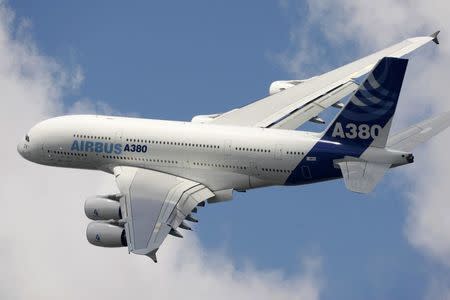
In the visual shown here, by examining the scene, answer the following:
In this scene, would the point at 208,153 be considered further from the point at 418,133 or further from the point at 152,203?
the point at 418,133

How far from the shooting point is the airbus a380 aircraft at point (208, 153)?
265 ft

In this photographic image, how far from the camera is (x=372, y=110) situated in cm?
8219

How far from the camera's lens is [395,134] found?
279 ft

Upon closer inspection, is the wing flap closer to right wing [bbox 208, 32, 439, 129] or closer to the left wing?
right wing [bbox 208, 32, 439, 129]

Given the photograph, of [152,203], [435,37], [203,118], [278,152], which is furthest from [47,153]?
[435,37]

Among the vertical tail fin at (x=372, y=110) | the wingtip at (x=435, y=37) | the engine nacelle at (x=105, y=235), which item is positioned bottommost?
the engine nacelle at (x=105, y=235)

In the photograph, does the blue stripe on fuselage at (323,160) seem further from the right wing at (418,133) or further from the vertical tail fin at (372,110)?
the right wing at (418,133)

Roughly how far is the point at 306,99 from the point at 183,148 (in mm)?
14628

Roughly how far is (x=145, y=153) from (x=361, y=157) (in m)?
17.0

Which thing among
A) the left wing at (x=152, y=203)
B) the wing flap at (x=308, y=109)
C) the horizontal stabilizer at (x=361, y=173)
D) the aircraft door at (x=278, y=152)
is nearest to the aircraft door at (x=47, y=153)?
the left wing at (x=152, y=203)

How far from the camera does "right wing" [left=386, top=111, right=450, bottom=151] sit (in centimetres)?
8431

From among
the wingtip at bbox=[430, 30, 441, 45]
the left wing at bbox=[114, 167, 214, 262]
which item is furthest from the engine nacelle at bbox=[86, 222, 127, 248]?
the wingtip at bbox=[430, 30, 441, 45]

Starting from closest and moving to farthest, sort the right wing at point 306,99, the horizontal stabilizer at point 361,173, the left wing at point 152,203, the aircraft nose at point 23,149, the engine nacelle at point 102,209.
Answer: the left wing at point 152,203
the horizontal stabilizer at point 361,173
the engine nacelle at point 102,209
the aircraft nose at point 23,149
the right wing at point 306,99

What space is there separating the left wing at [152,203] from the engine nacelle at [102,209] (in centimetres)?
113
